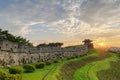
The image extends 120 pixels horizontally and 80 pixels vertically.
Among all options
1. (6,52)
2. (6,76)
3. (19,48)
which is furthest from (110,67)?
(6,76)

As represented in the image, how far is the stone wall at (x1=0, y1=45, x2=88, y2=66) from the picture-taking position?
39506mm

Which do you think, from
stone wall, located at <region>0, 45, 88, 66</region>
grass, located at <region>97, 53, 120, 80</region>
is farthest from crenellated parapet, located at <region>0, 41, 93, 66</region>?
grass, located at <region>97, 53, 120, 80</region>

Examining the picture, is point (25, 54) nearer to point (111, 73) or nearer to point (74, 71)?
point (74, 71)

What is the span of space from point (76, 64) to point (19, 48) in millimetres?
17849

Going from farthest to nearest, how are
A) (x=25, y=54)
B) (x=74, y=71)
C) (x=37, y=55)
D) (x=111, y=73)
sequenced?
1. (x=111, y=73)
2. (x=37, y=55)
3. (x=74, y=71)
4. (x=25, y=54)

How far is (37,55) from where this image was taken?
180 ft

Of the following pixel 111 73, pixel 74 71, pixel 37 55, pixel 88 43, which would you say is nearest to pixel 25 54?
pixel 37 55

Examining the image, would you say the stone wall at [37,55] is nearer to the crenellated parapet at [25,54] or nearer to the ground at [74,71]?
the crenellated parapet at [25,54]

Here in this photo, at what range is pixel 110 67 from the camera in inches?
2397

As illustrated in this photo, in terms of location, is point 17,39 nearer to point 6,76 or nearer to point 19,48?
point 19,48

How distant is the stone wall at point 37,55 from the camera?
130ft

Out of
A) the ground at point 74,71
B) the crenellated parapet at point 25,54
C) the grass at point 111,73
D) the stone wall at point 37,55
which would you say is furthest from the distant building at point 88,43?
the grass at point 111,73

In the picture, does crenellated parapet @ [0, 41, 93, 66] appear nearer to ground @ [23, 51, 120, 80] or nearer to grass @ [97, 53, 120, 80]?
ground @ [23, 51, 120, 80]

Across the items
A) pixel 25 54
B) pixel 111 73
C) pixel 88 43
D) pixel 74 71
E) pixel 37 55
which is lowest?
pixel 111 73
